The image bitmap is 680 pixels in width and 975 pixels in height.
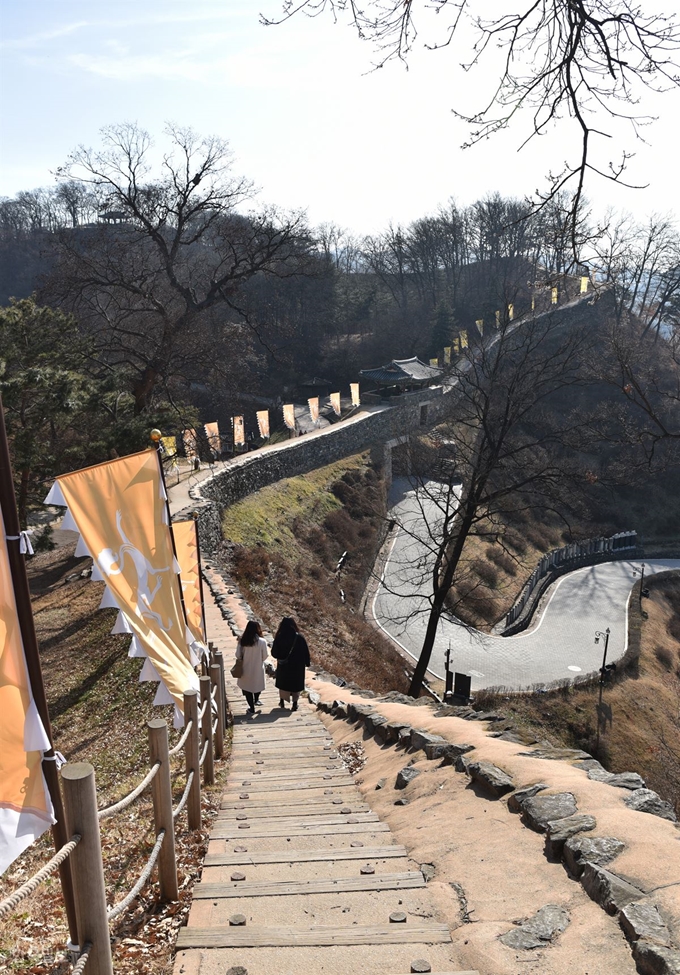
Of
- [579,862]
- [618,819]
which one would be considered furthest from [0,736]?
[618,819]

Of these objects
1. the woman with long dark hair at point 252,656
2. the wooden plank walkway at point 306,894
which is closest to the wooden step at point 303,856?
the wooden plank walkway at point 306,894

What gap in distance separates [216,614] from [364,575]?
41.8 feet

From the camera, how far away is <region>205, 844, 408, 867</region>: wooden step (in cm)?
403

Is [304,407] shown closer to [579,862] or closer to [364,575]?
[364,575]

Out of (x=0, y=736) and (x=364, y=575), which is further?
(x=364, y=575)

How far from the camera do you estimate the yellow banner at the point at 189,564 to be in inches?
321

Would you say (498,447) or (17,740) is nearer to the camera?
(17,740)

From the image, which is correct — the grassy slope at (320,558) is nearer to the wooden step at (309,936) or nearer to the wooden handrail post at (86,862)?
the wooden step at (309,936)

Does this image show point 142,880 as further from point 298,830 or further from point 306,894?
point 298,830

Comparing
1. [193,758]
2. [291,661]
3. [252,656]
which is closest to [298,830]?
[193,758]

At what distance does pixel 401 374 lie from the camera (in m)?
45.6

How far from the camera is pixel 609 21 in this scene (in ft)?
11.7

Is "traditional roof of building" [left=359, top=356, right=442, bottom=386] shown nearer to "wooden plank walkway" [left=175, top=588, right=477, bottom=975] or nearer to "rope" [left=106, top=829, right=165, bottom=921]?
"wooden plank walkway" [left=175, top=588, right=477, bottom=975]

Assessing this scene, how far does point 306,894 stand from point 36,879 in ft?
5.96
